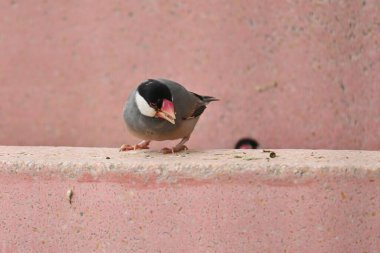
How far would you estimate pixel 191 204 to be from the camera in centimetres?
130

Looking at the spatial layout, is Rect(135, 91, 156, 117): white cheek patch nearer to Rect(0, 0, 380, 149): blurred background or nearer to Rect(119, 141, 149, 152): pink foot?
Rect(119, 141, 149, 152): pink foot

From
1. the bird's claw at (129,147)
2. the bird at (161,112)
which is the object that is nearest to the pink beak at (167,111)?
the bird at (161,112)

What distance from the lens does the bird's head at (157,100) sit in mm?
1532

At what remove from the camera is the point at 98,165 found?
4.38 feet

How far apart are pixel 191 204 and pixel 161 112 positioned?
0.31 m

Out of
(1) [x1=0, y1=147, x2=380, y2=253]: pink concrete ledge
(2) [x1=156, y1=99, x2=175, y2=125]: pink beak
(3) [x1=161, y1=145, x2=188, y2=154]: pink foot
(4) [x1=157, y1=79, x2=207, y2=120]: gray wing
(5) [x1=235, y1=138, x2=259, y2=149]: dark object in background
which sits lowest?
(1) [x1=0, y1=147, x2=380, y2=253]: pink concrete ledge

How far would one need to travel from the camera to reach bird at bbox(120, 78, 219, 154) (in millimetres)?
1544

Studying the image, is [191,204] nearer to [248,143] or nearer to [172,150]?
[172,150]

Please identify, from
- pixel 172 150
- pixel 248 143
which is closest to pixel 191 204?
pixel 172 150

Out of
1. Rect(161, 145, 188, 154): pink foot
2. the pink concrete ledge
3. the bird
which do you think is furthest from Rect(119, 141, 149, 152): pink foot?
the pink concrete ledge

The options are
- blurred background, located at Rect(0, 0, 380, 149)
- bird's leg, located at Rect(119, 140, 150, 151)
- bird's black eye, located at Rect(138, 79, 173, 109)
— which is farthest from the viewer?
blurred background, located at Rect(0, 0, 380, 149)

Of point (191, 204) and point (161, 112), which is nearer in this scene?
point (191, 204)

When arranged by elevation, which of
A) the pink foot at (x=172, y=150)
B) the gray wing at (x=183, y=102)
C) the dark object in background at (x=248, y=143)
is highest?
the gray wing at (x=183, y=102)

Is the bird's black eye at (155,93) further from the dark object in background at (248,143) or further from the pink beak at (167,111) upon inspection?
the dark object in background at (248,143)
